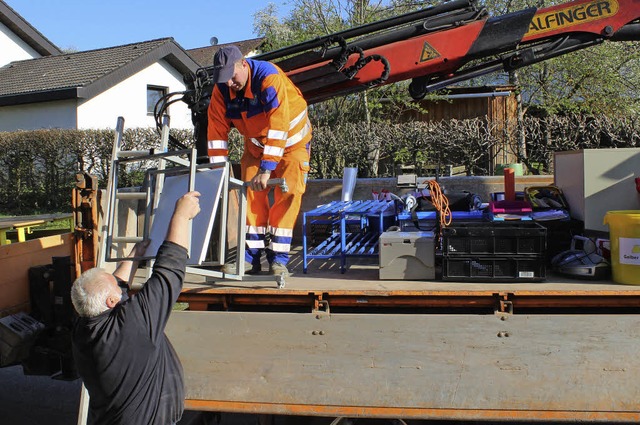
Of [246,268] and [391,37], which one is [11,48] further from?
[246,268]

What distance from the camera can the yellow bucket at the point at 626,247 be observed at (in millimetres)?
3643

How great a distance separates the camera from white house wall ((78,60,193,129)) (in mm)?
20016

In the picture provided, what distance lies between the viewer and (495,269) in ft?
12.9

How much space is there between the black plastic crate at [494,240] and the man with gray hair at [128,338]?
5.79 ft

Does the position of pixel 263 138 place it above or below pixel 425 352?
above

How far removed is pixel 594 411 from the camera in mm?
3104

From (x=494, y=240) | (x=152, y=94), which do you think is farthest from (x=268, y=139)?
(x=152, y=94)

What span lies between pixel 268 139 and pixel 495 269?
5.57 feet

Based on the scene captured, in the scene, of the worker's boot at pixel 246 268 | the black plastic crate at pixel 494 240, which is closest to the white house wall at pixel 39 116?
the worker's boot at pixel 246 268

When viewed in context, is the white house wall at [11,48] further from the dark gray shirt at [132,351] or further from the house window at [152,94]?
the dark gray shirt at [132,351]

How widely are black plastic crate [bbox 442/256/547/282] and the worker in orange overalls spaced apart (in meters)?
1.12

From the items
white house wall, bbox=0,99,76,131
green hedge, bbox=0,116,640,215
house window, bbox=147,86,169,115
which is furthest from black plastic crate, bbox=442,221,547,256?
house window, bbox=147,86,169,115

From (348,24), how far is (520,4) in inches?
215

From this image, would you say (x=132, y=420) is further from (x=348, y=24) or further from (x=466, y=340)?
(x=348, y=24)
